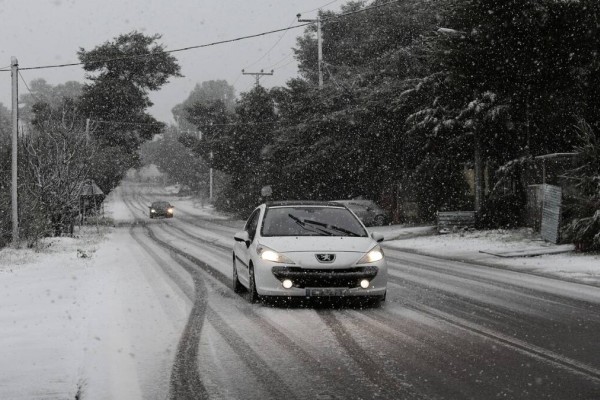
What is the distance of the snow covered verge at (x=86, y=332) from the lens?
5891mm

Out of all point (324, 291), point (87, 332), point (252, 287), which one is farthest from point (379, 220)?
point (87, 332)

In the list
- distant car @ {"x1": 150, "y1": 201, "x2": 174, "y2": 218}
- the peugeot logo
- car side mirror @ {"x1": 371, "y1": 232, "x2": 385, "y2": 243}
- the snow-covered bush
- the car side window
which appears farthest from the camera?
distant car @ {"x1": 150, "y1": 201, "x2": 174, "y2": 218}

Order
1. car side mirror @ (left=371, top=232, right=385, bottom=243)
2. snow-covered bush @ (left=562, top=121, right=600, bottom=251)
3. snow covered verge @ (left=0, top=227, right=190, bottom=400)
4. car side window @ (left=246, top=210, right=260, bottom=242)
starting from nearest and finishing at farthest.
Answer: snow covered verge @ (left=0, top=227, right=190, bottom=400), car side mirror @ (left=371, top=232, right=385, bottom=243), car side window @ (left=246, top=210, right=260, bottom=242), snow-covered bush @ (left=562, top=121, right=600, bottom=251)

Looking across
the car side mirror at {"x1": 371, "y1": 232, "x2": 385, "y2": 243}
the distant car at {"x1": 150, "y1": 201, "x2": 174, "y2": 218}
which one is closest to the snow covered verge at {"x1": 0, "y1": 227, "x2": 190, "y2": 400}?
the car side mirror at {"x1": 371, "y1": 232, "x2": 385, "y2": 243}

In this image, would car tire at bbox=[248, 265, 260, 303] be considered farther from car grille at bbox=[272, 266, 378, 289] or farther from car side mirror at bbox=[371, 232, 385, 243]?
car side mirror at bbox=[371, 232, 385, 243]

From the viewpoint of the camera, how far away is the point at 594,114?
1024 inches

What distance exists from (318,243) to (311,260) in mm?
439

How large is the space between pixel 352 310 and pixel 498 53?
57.6ft

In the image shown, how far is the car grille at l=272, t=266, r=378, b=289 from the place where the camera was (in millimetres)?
9914

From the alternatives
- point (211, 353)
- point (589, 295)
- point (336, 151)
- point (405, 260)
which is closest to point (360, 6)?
point (336, 151)

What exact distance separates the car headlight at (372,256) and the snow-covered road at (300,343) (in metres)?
0.65

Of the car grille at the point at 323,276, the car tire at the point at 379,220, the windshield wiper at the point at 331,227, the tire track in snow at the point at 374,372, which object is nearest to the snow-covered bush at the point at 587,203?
the windshield wiper at the point at 331,227

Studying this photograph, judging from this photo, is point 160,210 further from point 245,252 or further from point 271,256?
point 271,256

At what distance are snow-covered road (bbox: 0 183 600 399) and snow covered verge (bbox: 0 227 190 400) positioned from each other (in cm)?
2
